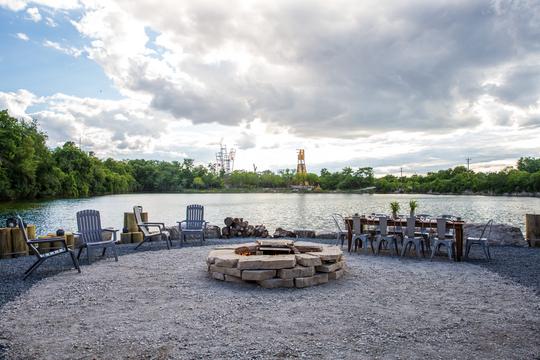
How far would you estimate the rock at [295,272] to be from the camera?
5.32m

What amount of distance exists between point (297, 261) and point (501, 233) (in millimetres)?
6570

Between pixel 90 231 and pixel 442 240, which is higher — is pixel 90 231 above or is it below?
above

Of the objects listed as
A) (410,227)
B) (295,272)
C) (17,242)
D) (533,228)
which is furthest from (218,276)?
(533,228)

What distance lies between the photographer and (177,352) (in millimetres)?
3227

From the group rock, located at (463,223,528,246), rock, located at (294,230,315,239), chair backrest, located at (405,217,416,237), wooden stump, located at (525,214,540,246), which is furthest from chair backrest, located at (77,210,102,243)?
wooden stump, located at (525,214,540,246)

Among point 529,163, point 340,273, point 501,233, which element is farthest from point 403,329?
point 529,163

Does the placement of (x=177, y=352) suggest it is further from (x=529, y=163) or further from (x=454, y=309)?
(x=529, y=163)

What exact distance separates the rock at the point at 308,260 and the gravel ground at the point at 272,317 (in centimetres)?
35

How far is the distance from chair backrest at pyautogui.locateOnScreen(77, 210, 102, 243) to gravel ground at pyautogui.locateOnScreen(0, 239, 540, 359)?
3.64 ft

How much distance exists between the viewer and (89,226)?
739 centimetres

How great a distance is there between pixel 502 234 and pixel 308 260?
6.50 metres

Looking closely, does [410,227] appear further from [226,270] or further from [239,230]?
[239,230]

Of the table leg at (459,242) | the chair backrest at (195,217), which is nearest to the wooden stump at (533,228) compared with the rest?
the table leg at (459,242)

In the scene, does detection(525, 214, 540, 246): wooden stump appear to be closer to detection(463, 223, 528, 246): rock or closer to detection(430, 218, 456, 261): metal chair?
detection(463, 223, 528, 246): rock
